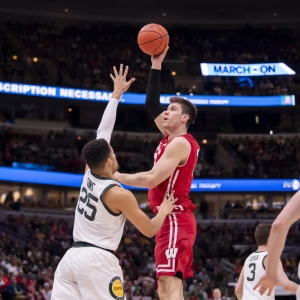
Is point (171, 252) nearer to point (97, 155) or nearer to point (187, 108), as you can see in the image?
point (97, 155)

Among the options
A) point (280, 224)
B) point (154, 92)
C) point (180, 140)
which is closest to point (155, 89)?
point (154, 92)

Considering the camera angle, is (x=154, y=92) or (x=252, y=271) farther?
(x=252, y=271)

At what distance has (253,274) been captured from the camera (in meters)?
6.34

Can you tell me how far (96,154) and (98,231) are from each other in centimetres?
59

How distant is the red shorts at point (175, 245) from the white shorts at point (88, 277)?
816 mm

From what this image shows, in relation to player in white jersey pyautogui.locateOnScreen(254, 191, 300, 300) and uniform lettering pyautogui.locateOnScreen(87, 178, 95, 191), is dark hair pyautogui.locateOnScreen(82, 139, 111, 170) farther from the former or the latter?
player in white jersey pyautogui.locateOnScreen(254, 191, 300, 300)

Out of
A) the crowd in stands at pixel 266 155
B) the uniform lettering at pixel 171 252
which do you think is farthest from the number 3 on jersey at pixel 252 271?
the crowd in stands at pixel 266 155

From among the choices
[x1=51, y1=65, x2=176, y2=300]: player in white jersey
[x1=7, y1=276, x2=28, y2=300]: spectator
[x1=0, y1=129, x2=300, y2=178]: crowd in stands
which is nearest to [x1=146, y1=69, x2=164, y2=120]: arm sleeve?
[x1=51, y1=65, x2=176, y2=300]: player in white jersey

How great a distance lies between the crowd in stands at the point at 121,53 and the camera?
28.8 metres

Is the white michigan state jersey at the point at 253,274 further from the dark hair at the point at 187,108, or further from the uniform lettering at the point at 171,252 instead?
the dark hair at the point at 187,108

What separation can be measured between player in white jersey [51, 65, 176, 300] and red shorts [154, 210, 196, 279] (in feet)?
2.17

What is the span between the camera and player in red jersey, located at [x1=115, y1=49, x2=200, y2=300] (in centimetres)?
526

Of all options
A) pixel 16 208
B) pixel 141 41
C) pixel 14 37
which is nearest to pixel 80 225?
pixel 141 41

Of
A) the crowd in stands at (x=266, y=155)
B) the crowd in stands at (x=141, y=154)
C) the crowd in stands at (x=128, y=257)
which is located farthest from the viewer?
the crowd in stands at (x=266, y=155)
